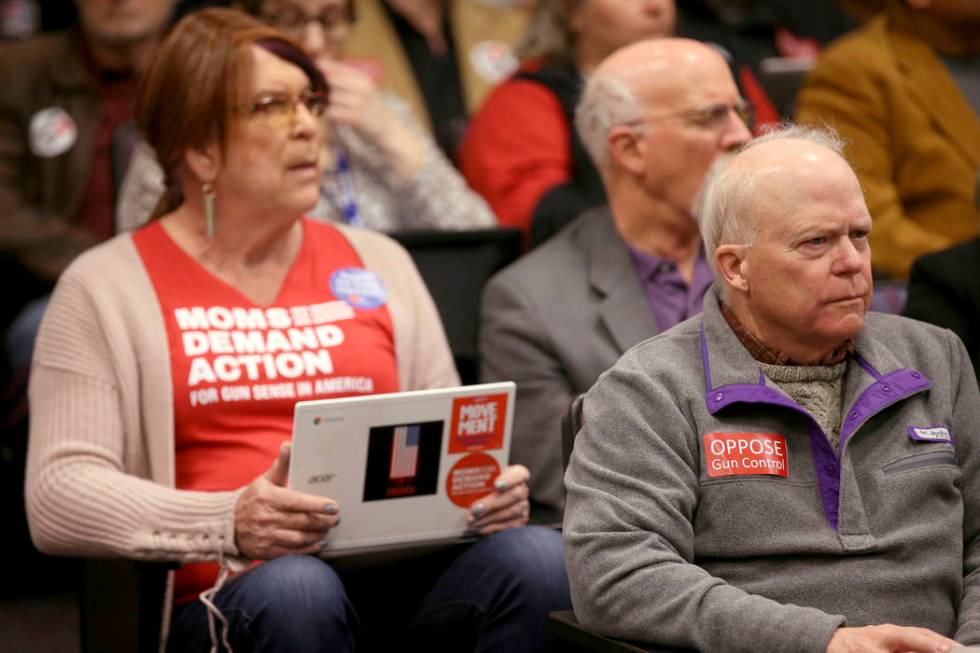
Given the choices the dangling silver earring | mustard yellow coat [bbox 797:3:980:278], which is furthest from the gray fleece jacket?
mustard yellow coat [bbox 797:3:980:278]

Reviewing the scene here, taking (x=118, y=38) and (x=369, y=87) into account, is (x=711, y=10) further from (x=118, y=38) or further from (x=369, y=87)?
(x=118, y=38)

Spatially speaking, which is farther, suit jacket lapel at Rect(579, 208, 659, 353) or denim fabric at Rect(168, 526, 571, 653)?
suit jacket lapel at Rect(579, 208, 659, 353)

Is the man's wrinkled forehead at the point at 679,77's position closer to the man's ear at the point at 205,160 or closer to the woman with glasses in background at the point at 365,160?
the woman with glasses in background at the point at 365,160

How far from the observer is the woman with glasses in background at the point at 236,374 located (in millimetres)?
2383

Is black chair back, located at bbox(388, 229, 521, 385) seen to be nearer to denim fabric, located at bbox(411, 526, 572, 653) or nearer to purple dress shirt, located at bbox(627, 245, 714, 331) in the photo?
purple dress shirt, located at bbox(627, 245, 714, 331)

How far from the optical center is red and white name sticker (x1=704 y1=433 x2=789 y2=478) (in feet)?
6.75

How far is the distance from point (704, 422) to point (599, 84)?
4.44 feet

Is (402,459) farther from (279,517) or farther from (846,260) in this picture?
(846,260)

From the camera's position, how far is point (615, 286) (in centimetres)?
297

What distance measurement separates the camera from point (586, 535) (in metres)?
2.03

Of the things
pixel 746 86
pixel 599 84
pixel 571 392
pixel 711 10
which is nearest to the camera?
pixel 571 392

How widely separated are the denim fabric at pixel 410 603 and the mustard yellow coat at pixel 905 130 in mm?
1685

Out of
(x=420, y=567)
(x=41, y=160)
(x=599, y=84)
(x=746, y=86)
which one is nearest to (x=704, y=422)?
(x=420, y=567)

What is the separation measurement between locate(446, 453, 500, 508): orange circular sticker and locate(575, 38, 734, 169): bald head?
1008 mm
